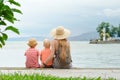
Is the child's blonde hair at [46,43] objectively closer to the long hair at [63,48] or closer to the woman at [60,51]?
the woman at [60,51]

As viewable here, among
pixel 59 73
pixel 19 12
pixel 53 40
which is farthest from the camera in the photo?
pixel 53 40

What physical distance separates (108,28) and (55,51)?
88.6 meters

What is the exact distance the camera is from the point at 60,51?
11.4 metres

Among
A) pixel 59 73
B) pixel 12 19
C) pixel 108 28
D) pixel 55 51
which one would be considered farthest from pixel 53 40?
pixel 108 28

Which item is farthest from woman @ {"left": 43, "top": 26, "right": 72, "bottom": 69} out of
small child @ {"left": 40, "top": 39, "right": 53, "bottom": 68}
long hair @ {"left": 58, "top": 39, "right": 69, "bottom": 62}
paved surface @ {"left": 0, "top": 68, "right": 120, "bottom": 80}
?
paved surface @ {"left": 0, "top": 68, "right": 120, "bottom": 80}

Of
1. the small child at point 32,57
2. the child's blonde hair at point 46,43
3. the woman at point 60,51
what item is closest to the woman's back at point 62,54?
the woman at point 60,51

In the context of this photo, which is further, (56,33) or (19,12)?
(56,33)

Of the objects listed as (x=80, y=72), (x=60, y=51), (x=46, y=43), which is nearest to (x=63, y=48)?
(x=60, y=51)

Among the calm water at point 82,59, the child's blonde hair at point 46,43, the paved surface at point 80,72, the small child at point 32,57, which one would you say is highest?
the child's blonde hair at point 46,43

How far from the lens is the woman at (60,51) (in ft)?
37.2

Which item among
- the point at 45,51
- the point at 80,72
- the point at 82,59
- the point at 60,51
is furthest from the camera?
the point at 82,59

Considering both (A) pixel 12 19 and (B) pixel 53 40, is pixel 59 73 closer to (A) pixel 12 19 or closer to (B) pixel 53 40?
(B) pixel 53 40

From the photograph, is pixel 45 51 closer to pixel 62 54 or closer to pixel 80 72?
pixel 62 54

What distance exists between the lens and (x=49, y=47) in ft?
39.0
